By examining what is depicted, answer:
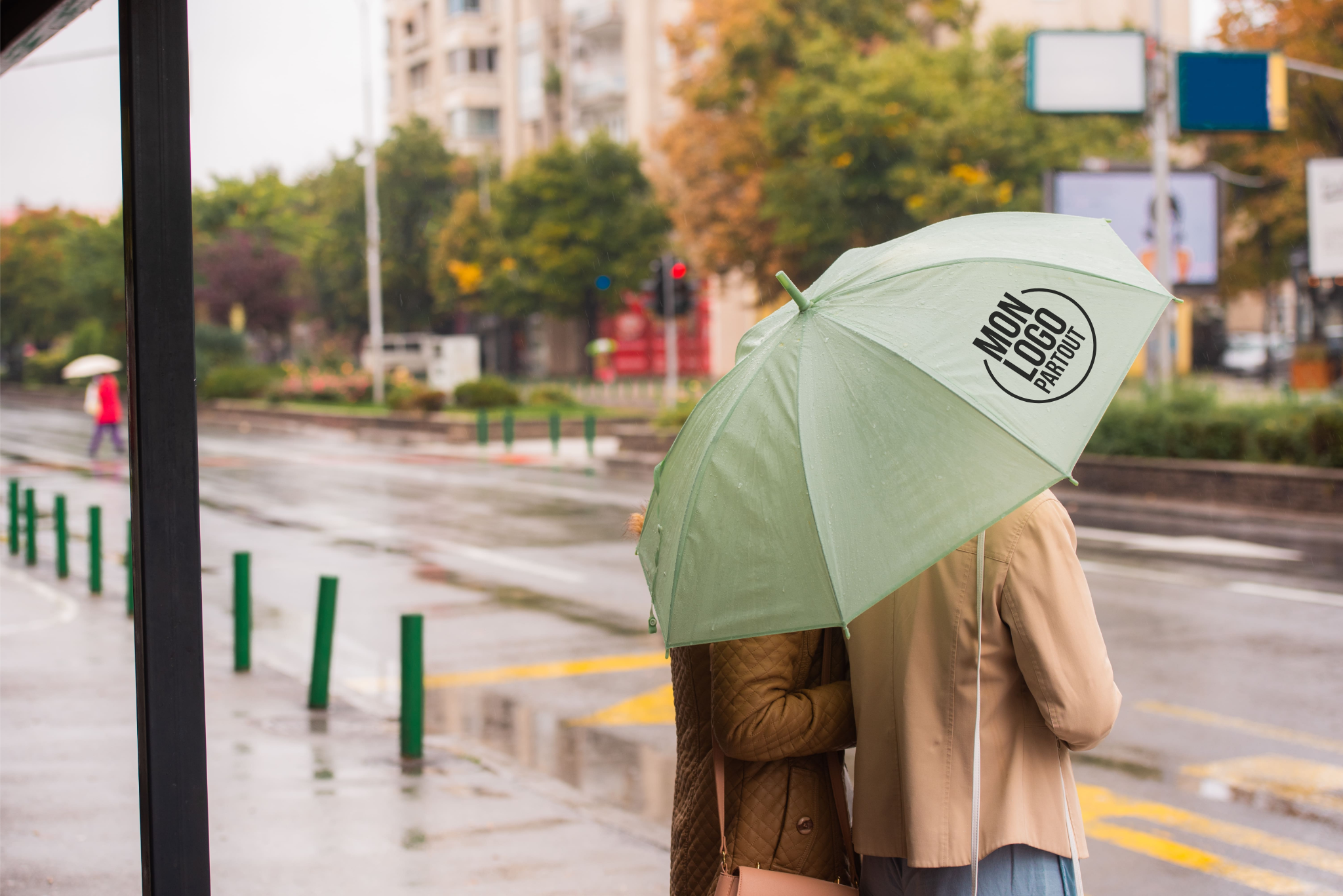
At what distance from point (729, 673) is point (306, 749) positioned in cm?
496

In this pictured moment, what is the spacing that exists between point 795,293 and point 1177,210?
91.1 feet

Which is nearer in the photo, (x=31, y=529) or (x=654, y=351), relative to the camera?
(x=31, y=529)

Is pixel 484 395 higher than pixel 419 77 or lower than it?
lower

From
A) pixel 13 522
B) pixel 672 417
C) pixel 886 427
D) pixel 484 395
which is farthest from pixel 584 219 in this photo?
pixel 886 427

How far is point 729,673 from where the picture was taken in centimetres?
252

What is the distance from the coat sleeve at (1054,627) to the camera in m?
2.36

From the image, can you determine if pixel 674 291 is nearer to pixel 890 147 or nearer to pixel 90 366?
pixel 890 147

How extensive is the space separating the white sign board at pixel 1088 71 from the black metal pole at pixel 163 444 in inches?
876

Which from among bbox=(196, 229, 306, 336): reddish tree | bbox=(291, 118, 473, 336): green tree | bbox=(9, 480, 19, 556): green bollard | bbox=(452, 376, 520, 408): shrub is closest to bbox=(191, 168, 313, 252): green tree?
bbox=(291, 118, 473, 336): green tree

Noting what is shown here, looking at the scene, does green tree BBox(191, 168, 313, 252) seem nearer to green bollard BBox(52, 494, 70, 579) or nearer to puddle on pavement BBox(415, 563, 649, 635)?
green bollard BBox(52, 494, 70, 579)

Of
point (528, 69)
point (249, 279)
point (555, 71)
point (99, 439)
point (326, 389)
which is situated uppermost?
point (528, 69)

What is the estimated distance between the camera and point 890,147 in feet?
120

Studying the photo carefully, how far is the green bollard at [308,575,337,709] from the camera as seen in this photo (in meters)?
7.86

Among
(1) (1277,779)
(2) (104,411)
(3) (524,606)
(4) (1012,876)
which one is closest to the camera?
(4) (1012,876)
